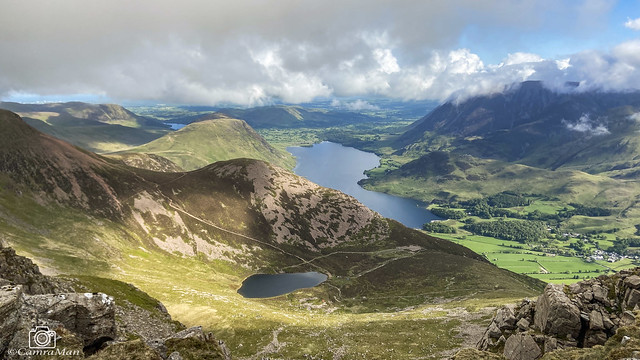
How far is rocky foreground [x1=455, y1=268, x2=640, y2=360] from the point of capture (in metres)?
40.2

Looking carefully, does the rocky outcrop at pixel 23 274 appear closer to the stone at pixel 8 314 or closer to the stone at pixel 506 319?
the stone at pixel 8 314

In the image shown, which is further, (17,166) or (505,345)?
A: (17,166)

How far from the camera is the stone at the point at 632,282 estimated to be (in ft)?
141

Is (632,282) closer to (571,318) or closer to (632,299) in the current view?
(632,299)

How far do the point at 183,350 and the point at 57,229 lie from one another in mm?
150066

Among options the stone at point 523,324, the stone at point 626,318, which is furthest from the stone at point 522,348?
the stone at point 626,318

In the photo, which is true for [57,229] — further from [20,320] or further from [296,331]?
[20,320]

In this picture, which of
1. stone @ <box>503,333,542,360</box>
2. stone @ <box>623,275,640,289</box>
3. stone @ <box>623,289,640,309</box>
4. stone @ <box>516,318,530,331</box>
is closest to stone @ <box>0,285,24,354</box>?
stone @ <box>503,333,542,360</box>

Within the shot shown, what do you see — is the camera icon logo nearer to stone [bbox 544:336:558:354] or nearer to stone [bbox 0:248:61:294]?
stone [bbox 0:248:61:294]

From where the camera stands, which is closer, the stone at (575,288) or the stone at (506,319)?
the stone at (575,288)

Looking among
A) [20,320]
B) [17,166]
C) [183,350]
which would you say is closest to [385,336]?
[183,350]

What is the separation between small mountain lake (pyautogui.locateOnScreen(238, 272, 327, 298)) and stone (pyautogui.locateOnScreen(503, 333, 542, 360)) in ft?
418

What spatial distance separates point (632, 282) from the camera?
143 ft

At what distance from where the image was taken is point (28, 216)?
137375mm
